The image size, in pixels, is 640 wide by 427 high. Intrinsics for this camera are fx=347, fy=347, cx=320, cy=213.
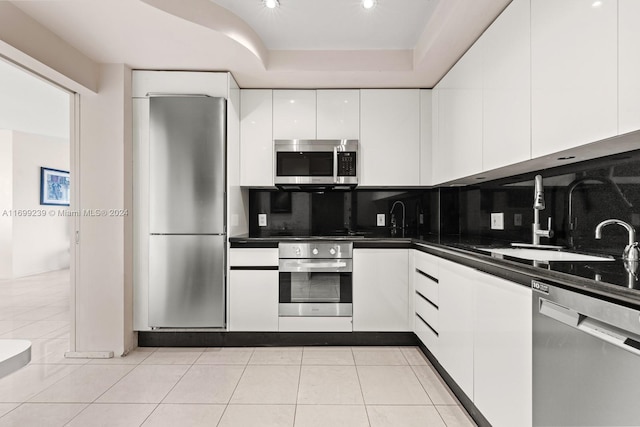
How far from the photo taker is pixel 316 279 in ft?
9.62

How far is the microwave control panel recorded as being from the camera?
3.19 metres

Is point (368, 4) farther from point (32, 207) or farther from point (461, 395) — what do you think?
point (32, 207)

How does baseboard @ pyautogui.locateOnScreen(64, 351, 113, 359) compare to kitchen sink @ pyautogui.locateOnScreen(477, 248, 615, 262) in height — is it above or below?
below

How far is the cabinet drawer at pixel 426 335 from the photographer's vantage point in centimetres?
239

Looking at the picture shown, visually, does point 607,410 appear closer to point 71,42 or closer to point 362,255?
point 362,255

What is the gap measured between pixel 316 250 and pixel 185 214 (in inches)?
44.1

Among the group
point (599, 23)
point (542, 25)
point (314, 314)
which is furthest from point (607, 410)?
point (314, 314)

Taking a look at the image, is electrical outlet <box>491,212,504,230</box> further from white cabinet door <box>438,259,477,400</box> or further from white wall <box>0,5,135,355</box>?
white wall <box>0,5,135,355</box>

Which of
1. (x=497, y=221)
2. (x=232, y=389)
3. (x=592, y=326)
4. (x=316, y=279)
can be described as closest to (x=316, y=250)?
(x=316, y=279)

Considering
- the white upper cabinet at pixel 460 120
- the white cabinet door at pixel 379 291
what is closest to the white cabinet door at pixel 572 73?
the white upper cabinet at pixel 460 120

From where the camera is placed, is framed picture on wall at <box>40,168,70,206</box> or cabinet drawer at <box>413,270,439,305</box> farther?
framed picture on wall at <box>40,168,70,206</box>

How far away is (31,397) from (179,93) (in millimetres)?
2340

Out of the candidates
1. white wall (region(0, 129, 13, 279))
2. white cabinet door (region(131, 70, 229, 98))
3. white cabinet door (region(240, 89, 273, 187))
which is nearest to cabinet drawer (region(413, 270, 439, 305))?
white cabinet door (region(240, 89, 273, 187))

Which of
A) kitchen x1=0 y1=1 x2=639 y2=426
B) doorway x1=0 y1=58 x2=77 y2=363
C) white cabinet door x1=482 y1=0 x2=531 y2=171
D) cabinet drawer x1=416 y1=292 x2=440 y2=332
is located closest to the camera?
kitchen x1=0 y1=1 x2=639 y2=426
